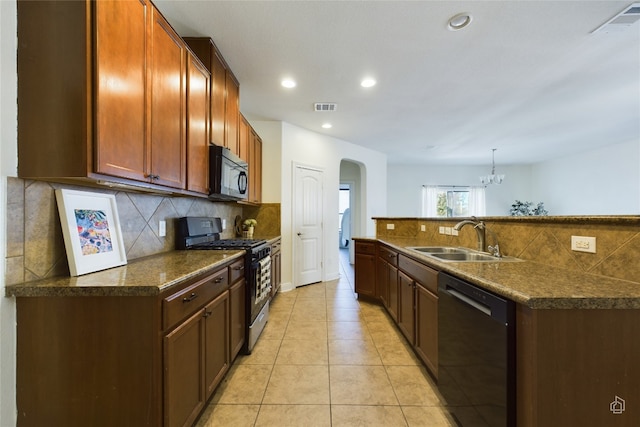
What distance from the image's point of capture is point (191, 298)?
1.35 meters

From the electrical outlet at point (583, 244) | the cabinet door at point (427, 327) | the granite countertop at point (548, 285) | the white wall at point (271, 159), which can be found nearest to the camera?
the granite countertop at point (548, 285)

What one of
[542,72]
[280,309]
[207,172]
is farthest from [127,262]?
[542,72]

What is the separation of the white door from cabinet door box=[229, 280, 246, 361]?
2.07m

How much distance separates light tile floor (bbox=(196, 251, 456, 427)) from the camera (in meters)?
1.58

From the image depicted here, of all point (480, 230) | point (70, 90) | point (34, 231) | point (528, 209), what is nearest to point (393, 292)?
point (480, 230)

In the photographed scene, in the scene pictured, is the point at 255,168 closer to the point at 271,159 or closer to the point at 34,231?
the point at 271,159

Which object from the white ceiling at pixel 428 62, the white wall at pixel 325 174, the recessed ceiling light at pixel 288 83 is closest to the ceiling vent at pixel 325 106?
the white ceiling at pixel 428 62

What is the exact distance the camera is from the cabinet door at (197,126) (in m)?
1.89

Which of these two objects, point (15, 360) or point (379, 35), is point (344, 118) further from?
point (15, 360)

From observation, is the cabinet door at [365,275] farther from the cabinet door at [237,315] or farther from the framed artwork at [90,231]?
the framed artwork at [90,231]

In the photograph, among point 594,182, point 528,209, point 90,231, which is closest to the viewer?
point 90,231

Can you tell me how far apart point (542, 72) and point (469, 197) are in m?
5.79

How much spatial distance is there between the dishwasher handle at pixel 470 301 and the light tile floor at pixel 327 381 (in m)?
0.78

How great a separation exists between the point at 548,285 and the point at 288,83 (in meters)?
2.88
